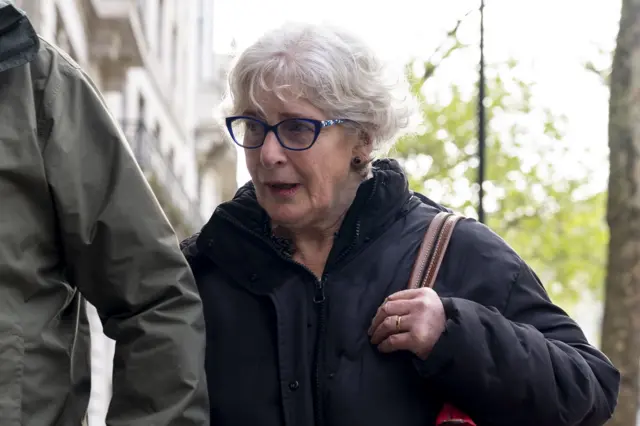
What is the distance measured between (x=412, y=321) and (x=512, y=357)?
27 centimetres

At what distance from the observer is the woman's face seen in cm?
336

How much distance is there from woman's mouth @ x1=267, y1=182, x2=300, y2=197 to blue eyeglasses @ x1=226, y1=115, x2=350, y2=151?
0.11m

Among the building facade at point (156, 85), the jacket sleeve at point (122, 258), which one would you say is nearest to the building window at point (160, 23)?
the building facade at point (156, 85)

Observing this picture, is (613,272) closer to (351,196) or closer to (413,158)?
(351,196)

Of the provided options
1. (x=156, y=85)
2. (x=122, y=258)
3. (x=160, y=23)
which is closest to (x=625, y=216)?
(x=122, y=258)

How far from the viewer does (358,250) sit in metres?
3.47

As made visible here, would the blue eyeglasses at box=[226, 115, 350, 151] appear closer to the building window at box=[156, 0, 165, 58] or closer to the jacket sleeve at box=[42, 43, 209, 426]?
the jacket sleeve at box=[42, 43, 209, 426]

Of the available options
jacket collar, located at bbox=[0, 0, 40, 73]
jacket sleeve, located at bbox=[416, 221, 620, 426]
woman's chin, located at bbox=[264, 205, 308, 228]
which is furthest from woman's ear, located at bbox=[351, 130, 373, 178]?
jacket collar, located at bbox=[0, 0, 40, 73]

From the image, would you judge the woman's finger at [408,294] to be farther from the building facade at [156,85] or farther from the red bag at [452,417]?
the building facade at [156,85]

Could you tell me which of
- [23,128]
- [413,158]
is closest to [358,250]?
[23,128]

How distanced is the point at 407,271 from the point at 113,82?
1700cm

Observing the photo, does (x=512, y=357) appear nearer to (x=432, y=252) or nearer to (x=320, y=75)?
(x=432, y=252)

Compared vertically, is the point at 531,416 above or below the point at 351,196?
below

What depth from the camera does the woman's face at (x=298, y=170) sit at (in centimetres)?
336
